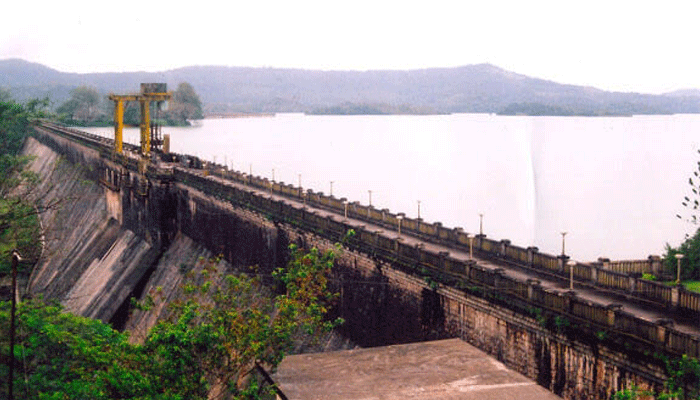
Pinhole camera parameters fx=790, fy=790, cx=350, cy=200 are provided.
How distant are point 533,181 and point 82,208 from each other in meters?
56.4

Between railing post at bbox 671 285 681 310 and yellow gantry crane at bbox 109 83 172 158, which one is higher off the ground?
yellow gantry crane at bbox 109 83 172 158

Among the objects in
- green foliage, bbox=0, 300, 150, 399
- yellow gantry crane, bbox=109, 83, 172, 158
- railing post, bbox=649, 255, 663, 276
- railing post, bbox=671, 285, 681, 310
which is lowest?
green foliage, bbox=0, 300, 150, 399

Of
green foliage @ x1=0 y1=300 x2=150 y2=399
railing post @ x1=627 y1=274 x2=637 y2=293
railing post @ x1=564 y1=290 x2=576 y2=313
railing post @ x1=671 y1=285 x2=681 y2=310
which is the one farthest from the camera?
railing post @ x1=627 y1=274 x2=637 y2=293

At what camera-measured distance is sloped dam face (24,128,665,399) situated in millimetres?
20203

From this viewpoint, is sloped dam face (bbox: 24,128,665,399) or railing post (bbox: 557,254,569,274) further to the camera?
railing post (bbox: 557,254,569,274)

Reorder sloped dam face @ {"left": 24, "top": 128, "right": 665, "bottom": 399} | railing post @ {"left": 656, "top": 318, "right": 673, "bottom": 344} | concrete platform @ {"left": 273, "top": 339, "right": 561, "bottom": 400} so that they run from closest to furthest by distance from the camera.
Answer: concrete platform @ {"left": 273, "top": 339, "right": 561, "bottom": 400} → railing post @ {"left": 656, "top": 318, "right": 673, "bottom": 344} → sloped dam face @ {"left": 24, "top": 128, "right": 665, "bottom": 399}

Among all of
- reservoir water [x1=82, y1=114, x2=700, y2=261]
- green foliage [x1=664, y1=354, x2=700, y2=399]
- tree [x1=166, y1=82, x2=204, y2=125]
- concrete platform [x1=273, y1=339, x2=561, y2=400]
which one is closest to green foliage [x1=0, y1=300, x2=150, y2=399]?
concrete platform [x1=273, y1=339, x2=561, y2=400]

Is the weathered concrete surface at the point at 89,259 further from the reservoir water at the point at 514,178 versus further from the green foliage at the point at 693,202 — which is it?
the green foliage at the point at 693,202

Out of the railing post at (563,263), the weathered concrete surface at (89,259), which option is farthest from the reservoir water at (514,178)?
the railing post at (563,263)

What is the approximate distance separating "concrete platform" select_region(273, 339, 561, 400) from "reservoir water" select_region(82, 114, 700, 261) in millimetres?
40925

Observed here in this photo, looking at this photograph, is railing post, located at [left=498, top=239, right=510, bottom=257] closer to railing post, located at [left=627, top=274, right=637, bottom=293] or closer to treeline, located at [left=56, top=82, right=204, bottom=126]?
railing post, located at [left=627, top=274, right=637, bottom=293]

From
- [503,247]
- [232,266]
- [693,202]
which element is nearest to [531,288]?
[503,247]

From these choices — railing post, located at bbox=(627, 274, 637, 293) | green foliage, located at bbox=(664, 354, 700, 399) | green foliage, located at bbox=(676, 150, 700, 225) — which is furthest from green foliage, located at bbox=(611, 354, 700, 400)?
green foliage, located at bbox=(676, 150, 700, 225)

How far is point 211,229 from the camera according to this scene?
45656mm
